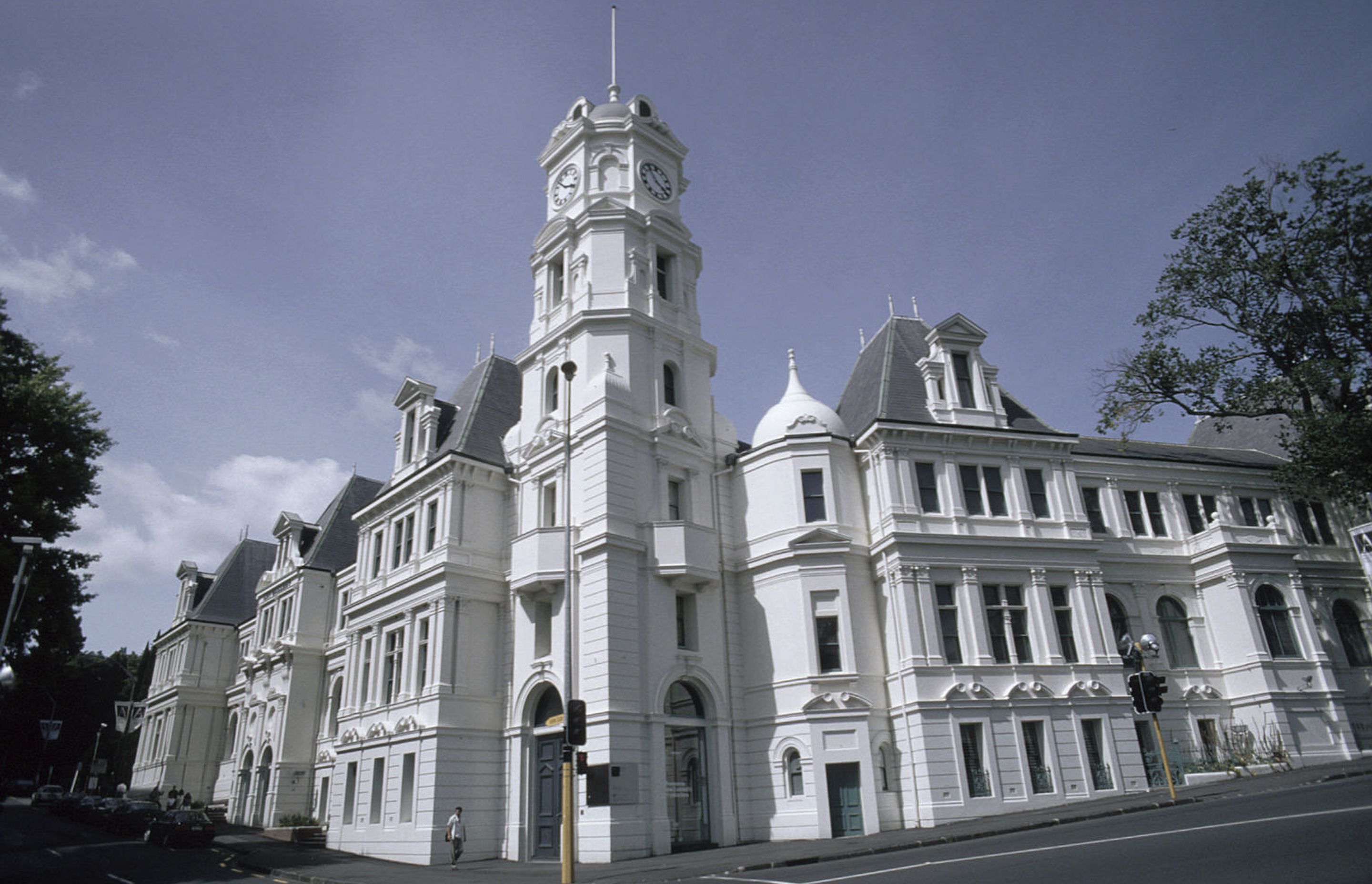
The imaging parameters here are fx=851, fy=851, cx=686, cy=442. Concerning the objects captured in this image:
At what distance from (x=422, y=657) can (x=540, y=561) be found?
686 cm

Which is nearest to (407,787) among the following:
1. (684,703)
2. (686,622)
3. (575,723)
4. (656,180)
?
(684,703)

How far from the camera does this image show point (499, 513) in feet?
112

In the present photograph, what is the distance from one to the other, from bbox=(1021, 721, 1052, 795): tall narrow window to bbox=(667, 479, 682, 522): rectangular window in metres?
14.0

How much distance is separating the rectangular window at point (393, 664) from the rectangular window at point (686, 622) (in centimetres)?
1100

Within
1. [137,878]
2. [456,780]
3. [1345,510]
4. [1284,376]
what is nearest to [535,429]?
[456,780]

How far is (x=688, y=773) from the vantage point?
31.3 meters

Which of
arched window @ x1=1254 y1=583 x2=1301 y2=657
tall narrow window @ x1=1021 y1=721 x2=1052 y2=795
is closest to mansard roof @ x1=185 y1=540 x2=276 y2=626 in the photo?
tall narrow window @ x1=1021 y1=721 x2=1052 y2=795

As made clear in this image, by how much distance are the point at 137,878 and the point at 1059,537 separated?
3181 cm

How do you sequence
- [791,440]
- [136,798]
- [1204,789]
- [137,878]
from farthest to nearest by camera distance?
[136,798], [791,440], [1204,789], [137,878]

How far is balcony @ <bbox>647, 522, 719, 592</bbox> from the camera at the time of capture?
29547 millimetres

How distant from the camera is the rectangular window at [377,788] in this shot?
31.5m

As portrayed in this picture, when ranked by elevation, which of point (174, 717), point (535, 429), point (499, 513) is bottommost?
point (174, 717)

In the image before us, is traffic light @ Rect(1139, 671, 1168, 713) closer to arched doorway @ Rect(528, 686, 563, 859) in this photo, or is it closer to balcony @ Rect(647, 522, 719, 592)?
balcony @ Rect(647, 522, 719, 592)

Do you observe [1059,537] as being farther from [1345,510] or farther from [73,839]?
[73,839]
